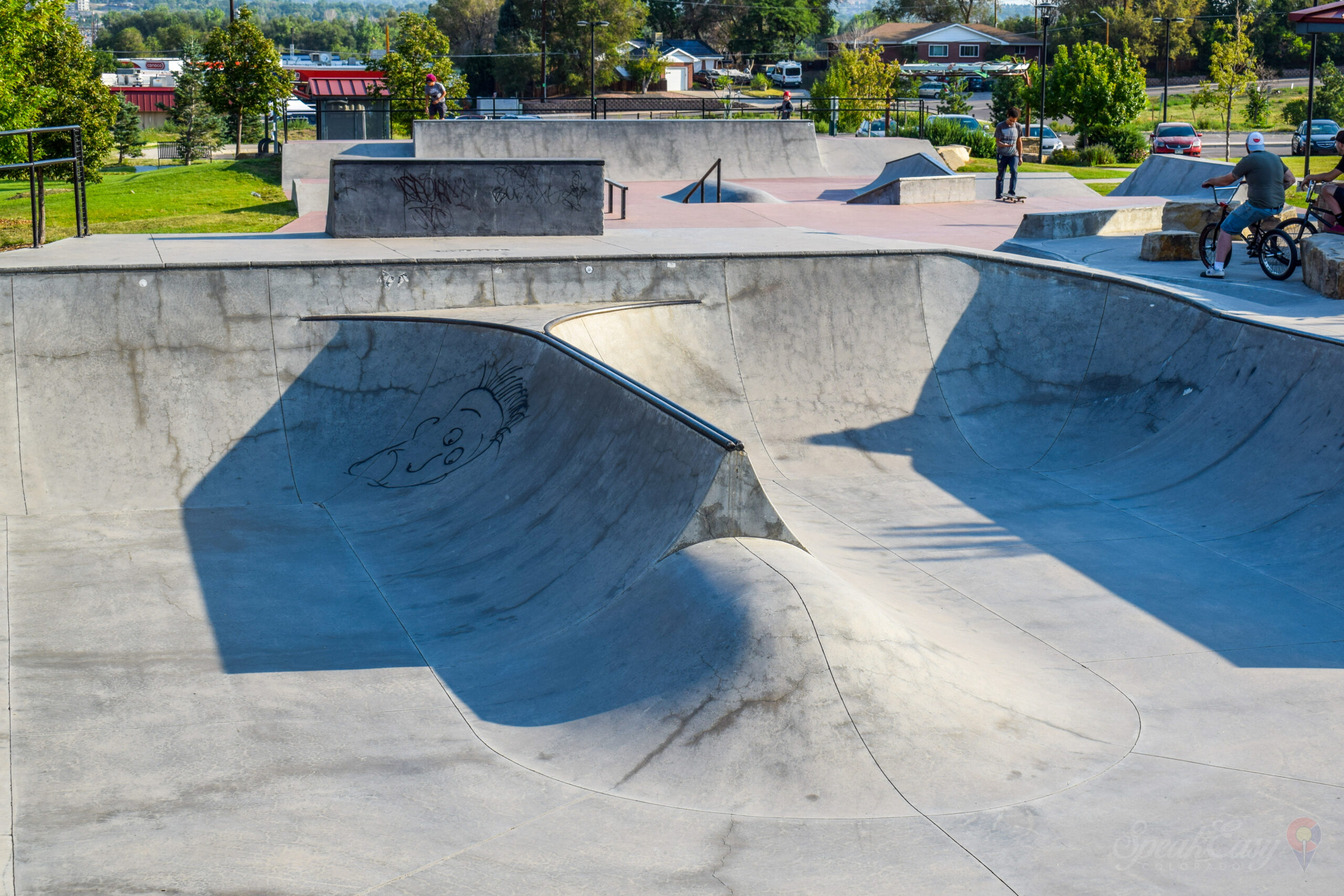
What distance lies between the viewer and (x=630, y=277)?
11602 millimetres

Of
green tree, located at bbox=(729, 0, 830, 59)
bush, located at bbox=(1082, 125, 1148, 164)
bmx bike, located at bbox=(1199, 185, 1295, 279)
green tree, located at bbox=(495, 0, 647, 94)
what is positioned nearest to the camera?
bmx bike, located at bbox=(1199, 185, 1295, 279)

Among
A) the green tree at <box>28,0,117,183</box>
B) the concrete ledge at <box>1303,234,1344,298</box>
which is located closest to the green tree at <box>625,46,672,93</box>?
the green tree at <box>28,0,117,183</box>

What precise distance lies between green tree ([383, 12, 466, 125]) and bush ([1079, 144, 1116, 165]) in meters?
19.9

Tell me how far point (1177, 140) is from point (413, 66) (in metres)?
25.8

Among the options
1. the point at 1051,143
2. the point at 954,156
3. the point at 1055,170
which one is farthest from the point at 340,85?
the point at 1055,170

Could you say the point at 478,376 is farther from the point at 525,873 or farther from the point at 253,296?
the point at 525,873

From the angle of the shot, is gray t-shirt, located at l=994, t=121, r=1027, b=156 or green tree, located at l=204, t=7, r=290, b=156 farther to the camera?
green tree, located at l=204, t=7, r=290, b=156

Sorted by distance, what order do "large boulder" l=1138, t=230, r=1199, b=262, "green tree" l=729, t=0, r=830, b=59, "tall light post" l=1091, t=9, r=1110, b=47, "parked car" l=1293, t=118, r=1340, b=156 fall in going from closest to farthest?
"large boulder" l=1138, t=230, r=1199, b=262, "parked car" l=1293, t=118, r=1340, b=156, "tall light post" l=1091, t=9, r=1110, b=47, "green tree" l=729, t=0, r=830, b=59

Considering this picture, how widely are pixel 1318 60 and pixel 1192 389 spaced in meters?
77.9

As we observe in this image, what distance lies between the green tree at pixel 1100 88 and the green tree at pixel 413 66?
66.1 ft


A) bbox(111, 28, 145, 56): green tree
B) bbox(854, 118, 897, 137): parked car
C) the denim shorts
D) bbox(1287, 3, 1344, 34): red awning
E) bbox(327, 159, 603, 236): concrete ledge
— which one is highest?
bbox(111, 28, 145, 56): green tree

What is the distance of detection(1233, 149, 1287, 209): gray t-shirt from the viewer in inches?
496

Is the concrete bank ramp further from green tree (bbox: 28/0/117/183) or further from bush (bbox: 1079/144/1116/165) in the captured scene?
green tree (bbox: 28/0/117/183)

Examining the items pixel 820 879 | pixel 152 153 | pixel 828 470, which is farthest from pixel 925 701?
pixel 152 153
